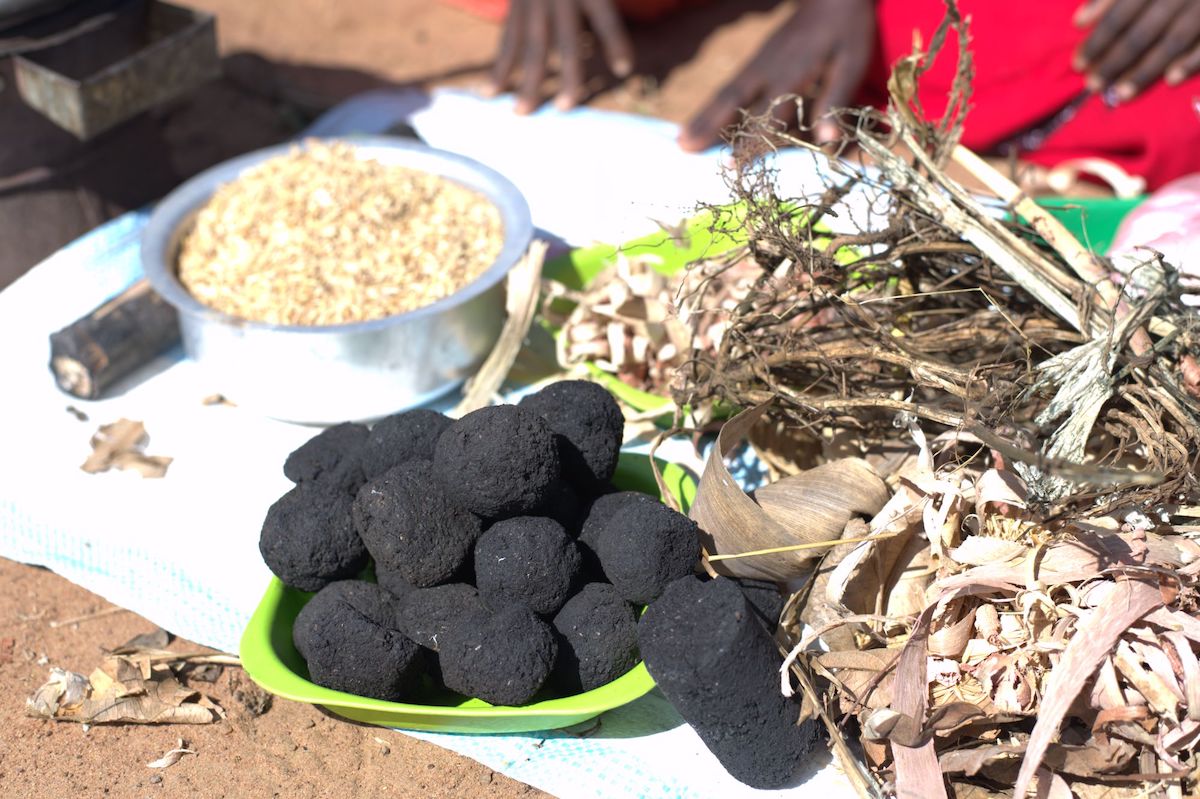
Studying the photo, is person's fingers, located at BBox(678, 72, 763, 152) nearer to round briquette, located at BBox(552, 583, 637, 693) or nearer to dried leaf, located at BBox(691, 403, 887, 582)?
dried leaf, located at BBox(691, 403, 887, 582)

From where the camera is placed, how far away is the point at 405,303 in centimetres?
197

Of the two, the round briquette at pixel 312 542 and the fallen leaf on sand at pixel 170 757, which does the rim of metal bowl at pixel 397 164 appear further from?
the fallen leaf on sand at pixel 170 757

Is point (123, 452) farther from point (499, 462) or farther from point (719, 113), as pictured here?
point (719, 113)

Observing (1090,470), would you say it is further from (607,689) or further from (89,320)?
(89,320)

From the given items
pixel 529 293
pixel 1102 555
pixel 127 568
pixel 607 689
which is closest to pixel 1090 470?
pixel 1102 555

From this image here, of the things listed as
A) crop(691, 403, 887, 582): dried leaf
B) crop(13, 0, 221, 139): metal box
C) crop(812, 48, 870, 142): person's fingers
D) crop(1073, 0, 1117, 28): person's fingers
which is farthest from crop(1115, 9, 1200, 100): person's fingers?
crop(13, 0, 221, 139): metal box

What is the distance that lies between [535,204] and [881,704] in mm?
1621

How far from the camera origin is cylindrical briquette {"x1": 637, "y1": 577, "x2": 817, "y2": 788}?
1308 mm

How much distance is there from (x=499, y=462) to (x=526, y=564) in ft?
0.44

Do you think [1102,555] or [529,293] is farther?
[529,293]

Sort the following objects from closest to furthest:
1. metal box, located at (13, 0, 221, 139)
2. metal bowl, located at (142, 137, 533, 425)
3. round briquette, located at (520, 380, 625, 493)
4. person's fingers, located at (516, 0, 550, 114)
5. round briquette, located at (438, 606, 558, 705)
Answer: round briquette, located at (438, 606, 558, 705) → round briquette, located at (520, 380, 625, 493) → metal bowl, located at (142, 137, 533, 425) → metal box, located at (13, 0, 221, 139) → person's fingers, located at (516, 0, 550, 114)

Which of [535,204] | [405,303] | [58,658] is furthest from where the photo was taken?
[535,204]

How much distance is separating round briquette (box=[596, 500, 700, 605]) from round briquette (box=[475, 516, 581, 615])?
6 cm

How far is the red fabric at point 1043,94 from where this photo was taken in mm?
2742
